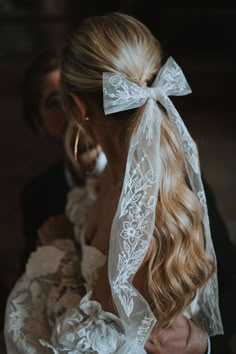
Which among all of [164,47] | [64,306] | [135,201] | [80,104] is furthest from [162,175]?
[164,47]

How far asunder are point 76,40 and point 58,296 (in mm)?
440

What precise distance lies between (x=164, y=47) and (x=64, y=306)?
1998 millimetres

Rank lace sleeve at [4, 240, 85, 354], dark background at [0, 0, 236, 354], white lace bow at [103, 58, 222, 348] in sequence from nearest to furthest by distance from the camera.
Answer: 1. white lace bow at [103, 58, 222, 348]
2. lace sleeve at [4, 240, 85, 354]
3. dark background at [0, 0, 236, 354]

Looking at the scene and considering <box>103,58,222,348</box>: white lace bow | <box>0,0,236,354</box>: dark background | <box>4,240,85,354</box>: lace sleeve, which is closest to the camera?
<box>103,58,222,348</box>: white lace bow

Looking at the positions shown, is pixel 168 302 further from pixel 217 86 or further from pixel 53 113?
pixel 217 86

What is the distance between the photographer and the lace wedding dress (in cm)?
96

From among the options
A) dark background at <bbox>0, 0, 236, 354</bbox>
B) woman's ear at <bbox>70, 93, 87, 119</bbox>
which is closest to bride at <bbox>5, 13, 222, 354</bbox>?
woman's ear at <bbox>70, 93, 87, 119</bbox>

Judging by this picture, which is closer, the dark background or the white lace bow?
the white lace bow

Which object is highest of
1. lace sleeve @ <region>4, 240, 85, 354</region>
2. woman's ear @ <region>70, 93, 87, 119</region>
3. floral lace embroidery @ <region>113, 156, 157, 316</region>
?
woman's ear @ <region>70, 93, 87, 119</region>

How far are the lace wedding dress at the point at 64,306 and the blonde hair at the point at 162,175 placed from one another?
0.09 m

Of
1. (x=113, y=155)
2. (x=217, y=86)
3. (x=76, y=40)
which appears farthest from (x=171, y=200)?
(x=217, y=86)

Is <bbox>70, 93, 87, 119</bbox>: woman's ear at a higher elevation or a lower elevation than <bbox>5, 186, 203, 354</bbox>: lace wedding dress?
higher

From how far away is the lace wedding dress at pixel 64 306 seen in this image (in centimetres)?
96

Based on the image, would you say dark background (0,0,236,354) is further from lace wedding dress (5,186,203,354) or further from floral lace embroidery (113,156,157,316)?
floral lace embroidery (113,156,157,316)
